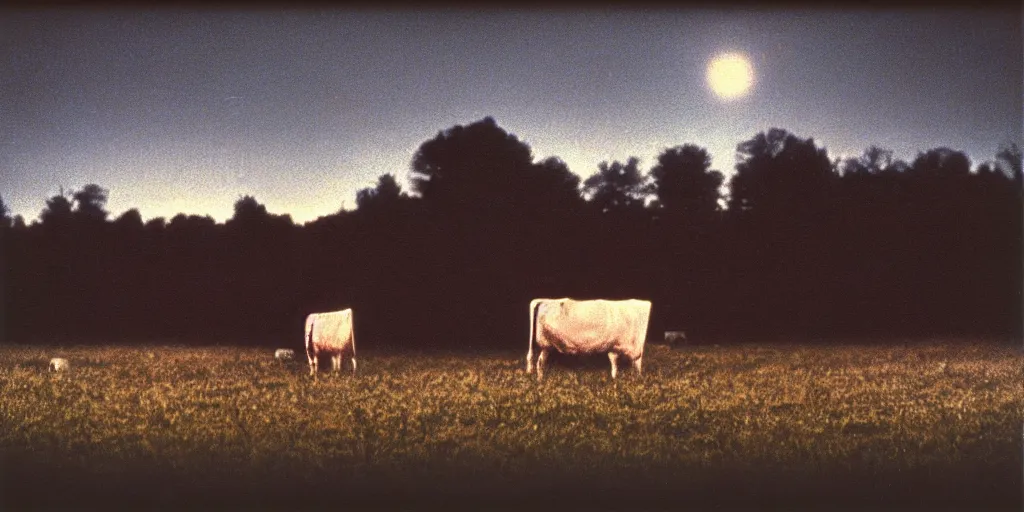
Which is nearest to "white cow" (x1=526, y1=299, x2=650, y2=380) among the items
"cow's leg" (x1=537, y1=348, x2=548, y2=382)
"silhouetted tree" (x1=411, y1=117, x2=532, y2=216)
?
"cow's leg" (x1=537, y1=348, x2=548, y2=382)

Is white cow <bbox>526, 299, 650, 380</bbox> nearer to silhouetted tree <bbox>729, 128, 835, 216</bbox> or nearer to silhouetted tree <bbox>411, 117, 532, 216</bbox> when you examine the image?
silhouetted tree <bbox>411, 117, 532, 216</bbox>

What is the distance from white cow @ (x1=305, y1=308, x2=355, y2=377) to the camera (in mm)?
18906

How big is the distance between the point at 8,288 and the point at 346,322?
29.2 metres

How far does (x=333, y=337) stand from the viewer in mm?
18906

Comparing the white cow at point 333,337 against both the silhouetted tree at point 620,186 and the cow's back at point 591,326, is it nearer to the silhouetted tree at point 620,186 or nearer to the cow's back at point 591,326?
the cow's back at point 591,326

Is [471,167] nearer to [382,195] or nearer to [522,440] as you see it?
[382,195]

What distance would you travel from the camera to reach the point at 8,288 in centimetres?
3878

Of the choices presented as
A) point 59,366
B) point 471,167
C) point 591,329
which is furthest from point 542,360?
point 471,167

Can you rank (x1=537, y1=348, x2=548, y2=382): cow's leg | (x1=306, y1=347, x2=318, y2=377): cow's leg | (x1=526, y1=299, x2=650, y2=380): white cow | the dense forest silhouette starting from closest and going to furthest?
(x1=537, y1=348, x2=548, y2=382): cow's leg → (x1=526, y1=299, x2=650, y2=380): white cow → (x1=306, y1=347, x2=318, y2=377): cow's leg → the dense forest silhouette

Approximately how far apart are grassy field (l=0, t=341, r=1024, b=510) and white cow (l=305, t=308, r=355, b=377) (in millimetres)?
1582

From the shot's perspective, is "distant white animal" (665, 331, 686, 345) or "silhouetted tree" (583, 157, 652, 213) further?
"silhouetted tree" (583, 157, 652, 213)

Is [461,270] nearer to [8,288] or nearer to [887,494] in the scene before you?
[8,288]

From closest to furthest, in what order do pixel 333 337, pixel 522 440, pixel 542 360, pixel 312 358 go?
pixel 522 440
pixel 542 360
pixel 333 337
pixel 312 358

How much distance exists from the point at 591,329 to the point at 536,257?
19024 mm
